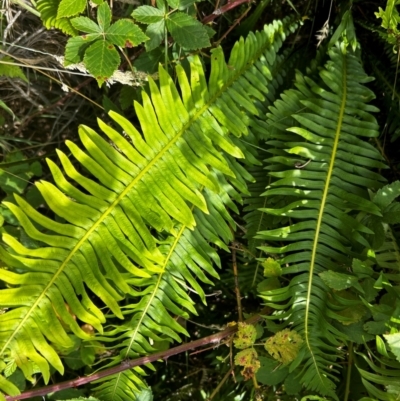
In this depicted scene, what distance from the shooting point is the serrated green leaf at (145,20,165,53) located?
59.1 inches

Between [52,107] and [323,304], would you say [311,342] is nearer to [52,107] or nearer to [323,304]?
[323,304]

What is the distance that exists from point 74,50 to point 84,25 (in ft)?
0.26

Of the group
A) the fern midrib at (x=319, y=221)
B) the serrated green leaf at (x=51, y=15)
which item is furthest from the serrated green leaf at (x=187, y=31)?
the fern midrib at (x=319, y=221)

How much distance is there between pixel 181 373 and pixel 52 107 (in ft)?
4.08

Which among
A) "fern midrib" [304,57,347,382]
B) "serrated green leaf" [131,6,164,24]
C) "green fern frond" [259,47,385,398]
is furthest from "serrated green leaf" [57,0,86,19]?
"fern midrib" [304,57,347,382]

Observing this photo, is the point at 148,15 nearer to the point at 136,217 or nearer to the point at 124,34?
the point at 124,34

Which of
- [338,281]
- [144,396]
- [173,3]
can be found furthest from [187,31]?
[144,396]

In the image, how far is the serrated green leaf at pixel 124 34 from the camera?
55.4 inches

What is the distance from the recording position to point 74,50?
1444mm

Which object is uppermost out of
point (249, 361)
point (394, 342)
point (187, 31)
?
point (187, 31)

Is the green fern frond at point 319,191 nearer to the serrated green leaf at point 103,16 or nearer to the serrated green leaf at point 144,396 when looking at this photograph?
the serrated green leaf at point 144,396

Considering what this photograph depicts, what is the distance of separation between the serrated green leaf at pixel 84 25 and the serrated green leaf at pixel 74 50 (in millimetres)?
38

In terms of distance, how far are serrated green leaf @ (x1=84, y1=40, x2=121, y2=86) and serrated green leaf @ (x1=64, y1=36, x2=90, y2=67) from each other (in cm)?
6

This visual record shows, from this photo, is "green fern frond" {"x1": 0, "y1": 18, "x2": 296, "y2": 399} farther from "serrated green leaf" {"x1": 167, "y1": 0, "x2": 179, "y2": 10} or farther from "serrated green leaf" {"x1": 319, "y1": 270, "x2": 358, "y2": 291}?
"serrated green leaf" {"x1": 319, "y1": 270, "x2": 358, "y2": 291}
